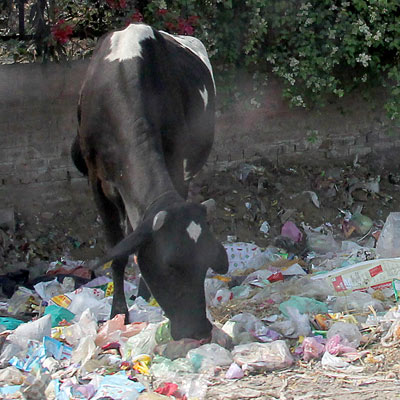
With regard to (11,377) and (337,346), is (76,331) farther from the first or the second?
(337,346)

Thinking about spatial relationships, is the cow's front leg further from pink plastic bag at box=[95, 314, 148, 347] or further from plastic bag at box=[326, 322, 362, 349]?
plastic bag at box=[326, 322, 362, 349]

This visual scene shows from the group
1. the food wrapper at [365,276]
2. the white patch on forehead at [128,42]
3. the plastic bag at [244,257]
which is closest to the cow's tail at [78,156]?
the white patch on forehead at [128,42]

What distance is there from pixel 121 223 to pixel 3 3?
8.98ft

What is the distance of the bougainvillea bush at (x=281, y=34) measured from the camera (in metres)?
7.45

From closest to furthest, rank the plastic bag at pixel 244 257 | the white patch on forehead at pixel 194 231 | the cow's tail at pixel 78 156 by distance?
the white patch on forehead at pixel 194 231
the cow's tail at pixel 78 156
the plastic bag at pixel 244 257

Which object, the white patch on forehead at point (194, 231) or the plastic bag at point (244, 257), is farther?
the plastic bag at point (244, 257)

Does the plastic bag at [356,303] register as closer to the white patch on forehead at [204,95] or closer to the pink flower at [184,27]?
the white patch on forehead at [204,95]

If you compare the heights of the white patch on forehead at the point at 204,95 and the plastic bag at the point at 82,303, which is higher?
the white patch on forehead at the point at 204,95

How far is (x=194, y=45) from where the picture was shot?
22.9 ft

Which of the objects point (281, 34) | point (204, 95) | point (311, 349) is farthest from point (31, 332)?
point (281, 34)

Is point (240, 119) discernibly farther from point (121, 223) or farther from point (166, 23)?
point (121, 223)

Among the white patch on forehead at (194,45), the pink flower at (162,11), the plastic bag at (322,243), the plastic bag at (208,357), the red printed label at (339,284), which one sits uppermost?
the pink flower at (162,11)

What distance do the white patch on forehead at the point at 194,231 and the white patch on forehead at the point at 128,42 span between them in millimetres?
1446

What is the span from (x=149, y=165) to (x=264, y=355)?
1.35 metres
